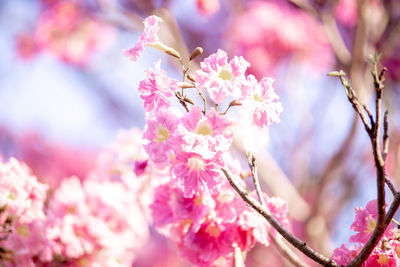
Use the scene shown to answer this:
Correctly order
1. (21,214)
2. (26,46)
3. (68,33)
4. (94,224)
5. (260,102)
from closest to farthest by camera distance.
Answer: (260,102)
(21,214)
(94,224)
(68,33)
(26,46)

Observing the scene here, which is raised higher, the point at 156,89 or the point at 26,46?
the point at 26,46

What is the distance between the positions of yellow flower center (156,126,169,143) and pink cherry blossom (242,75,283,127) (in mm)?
204

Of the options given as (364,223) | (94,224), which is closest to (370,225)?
(364,223)

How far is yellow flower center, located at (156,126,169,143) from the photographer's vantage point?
3.49ft

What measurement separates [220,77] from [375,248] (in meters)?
0.57

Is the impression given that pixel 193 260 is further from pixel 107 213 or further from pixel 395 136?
pixel 395 136

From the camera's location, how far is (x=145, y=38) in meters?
1.14

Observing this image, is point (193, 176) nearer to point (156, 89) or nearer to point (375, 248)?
point (156, 89)

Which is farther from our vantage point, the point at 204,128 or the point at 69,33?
the point at 69,33

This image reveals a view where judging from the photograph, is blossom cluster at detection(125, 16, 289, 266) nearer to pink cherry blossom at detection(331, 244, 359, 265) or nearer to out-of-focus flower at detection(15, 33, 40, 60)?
pink cherry blossom at detection(331, 244, 359, 265)

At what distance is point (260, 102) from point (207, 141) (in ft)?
0.65

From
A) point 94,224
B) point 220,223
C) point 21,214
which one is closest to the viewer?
point 220,223

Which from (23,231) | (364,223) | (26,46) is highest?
(26,46)

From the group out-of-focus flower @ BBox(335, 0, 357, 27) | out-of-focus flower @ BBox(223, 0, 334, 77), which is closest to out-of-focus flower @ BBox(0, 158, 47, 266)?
out-of-focus flower @ BBox(223, 0, 334, 77)
